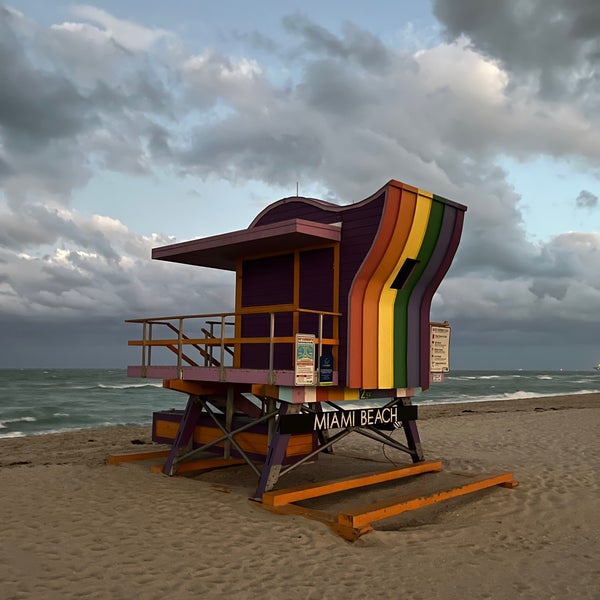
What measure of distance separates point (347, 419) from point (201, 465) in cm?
375

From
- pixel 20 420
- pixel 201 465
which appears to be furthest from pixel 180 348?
pixel 20 420

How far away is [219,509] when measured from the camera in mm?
9875

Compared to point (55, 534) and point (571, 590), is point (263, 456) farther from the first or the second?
point (571, 590)

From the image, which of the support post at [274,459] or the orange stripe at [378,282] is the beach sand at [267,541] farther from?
the orange stripe at [378,282]

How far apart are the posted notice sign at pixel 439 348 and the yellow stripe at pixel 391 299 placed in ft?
4.58

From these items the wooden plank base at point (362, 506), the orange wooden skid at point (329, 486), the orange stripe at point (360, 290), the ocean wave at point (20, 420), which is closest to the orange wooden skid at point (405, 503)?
the wooden plank base at point (362, 506)

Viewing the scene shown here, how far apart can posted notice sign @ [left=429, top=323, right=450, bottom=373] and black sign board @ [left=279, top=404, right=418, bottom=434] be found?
41.7 inches

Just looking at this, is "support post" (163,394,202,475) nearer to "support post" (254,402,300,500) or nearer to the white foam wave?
"support post" (254,402,300,500)

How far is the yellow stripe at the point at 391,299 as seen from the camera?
35.9ft

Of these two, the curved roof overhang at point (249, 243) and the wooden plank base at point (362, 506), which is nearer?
the wooden plank base at point (362, 506)

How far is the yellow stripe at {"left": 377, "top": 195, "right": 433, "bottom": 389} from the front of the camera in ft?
35.9

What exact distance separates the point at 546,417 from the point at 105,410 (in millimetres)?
26232

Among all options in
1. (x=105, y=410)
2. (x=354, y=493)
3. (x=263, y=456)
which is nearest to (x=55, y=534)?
(x=263, y=456)

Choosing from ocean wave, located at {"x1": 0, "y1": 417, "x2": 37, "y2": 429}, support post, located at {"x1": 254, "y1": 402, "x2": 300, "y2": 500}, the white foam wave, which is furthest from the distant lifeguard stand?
ocean wave, located at {"x1": 0, "y1": 417, "x2": 37, "y2": 429}
